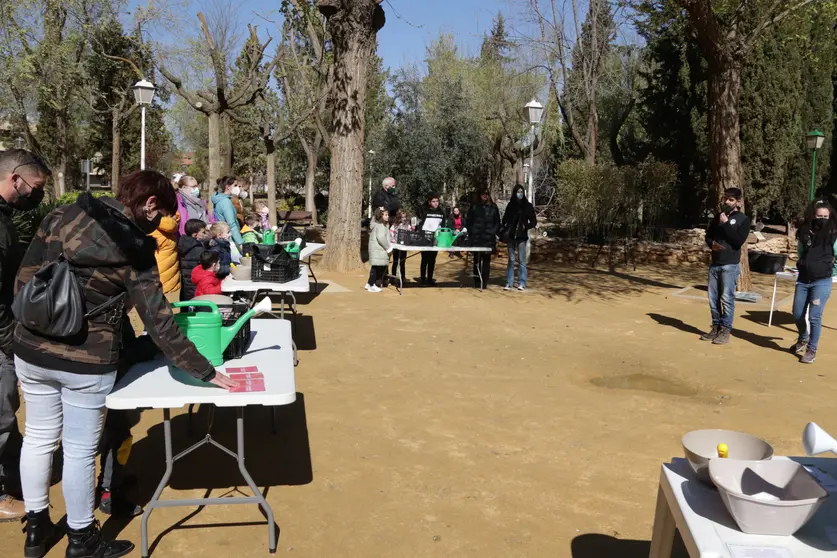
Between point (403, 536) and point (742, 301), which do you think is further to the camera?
point (742, 301)

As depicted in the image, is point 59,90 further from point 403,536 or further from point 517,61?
point 403,536

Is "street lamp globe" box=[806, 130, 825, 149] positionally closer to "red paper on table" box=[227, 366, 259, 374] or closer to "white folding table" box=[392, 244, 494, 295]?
"white folding table" box=[392, 244, 494, 295]

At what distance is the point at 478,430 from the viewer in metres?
5.09

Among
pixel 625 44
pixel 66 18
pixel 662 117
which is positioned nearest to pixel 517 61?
pixel 625 44

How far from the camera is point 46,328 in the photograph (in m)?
2.80

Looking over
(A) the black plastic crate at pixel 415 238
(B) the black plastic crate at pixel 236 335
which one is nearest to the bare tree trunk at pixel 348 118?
(A) the black plastic crate at pixel 415 238

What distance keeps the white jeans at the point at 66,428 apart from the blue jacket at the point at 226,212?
5.21 meters

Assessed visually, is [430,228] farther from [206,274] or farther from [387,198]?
[206,274]

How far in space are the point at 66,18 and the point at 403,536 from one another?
31301 millimetres

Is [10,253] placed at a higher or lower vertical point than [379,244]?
higher

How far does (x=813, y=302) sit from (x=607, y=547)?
4.95m

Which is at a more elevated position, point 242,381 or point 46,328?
point 46,328

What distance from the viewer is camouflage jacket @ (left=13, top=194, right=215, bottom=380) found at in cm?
288

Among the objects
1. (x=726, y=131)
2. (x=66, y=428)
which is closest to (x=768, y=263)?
(x=726, y=131)
